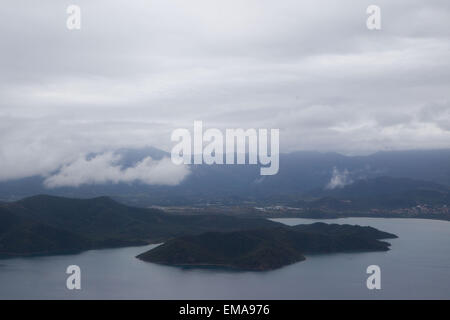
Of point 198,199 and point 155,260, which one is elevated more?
point 198,199

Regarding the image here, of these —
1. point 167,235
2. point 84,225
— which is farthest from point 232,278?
point 84,225

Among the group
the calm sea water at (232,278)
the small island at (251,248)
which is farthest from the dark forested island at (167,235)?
the calm sea water at (232,278)

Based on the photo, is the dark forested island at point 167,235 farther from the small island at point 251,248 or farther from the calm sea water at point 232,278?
the calm sea water at point 232,278

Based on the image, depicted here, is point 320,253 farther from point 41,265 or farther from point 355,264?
point 41,265

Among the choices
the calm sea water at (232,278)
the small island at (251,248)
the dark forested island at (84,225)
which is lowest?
the calm sea water at (232,278)

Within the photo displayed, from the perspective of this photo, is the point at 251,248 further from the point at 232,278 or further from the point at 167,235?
Answer: the point at 167,235
